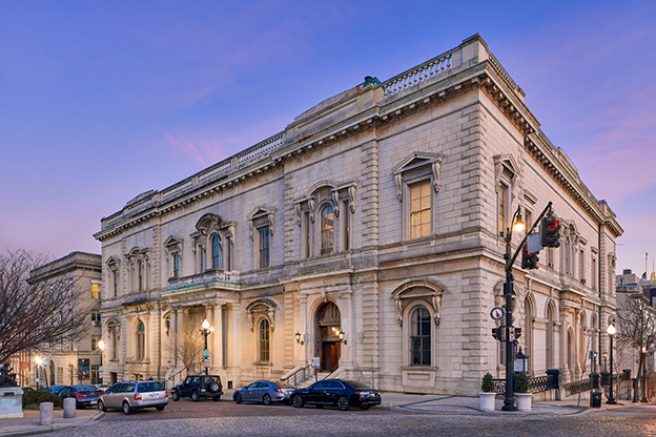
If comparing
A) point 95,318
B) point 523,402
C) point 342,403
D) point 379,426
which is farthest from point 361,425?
point 95,318

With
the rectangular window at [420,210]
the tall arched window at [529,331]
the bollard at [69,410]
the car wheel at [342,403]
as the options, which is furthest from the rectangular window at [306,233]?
the bollard at [69,410]

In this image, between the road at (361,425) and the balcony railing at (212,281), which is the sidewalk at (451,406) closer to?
the road at (361,425)

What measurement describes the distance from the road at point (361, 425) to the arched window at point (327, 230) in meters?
12.9

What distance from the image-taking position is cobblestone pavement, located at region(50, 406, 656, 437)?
17.7m

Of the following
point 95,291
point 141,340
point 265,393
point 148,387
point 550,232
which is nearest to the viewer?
point 550,232

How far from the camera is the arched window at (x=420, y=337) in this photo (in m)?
29.9

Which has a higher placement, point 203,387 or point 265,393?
point 265,393

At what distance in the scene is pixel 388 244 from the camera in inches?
1255

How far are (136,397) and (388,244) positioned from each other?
14072 millimetres


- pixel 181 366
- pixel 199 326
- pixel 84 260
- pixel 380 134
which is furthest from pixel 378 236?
pixel 84 260

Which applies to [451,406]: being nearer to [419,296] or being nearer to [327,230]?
[419,296]

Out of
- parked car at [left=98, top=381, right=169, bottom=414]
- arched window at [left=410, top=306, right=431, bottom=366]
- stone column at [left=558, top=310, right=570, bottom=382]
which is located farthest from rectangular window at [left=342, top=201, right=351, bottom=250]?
stone column at [left=558, top=310, right=570, bottom=382]

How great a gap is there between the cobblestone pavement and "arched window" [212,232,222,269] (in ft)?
77.8

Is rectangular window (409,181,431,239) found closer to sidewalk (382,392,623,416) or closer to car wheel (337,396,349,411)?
sidewalk (382,392,623,416)
